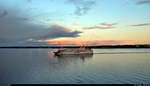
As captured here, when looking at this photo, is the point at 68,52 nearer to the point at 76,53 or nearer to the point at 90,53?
the point at 76,53

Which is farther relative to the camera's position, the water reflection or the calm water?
the water reflection

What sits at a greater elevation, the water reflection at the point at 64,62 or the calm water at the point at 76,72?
the calm water at the point at 76,72

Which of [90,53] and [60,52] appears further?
[90,53]

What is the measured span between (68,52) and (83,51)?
8521 mm

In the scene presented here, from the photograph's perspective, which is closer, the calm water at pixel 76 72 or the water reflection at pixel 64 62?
the calm water at pixel 76 72

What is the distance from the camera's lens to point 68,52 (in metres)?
75.6

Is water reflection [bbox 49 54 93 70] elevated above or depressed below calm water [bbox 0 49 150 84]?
below

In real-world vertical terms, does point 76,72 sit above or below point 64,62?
above

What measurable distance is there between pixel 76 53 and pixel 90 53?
8425mm

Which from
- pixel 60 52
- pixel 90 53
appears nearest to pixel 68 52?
pixel 60 52

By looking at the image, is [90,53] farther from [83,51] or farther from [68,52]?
[68,52]

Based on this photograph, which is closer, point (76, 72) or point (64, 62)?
point (76, 72)

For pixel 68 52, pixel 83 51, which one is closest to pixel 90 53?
pixel 83 51

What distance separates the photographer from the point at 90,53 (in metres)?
80.4
